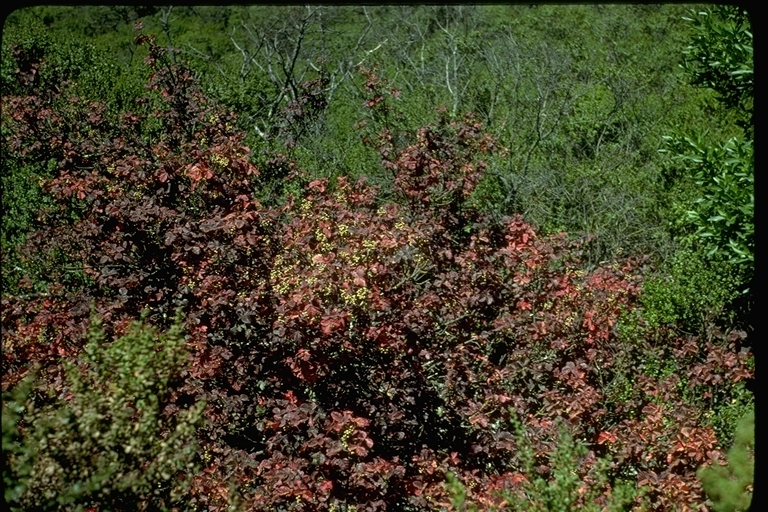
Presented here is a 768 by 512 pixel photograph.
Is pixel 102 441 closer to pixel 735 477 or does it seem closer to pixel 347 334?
pixel 347 334

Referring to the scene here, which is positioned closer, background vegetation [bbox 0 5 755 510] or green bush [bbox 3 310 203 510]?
green bush [bbox 3 310 203 510]

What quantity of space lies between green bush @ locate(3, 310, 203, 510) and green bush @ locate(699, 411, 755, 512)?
3.61m

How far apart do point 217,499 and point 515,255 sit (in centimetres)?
→ 335

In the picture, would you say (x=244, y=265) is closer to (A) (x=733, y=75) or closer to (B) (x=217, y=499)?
(B) (x=217, y=499)

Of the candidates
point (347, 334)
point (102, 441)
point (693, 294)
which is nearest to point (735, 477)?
point (347, 334)

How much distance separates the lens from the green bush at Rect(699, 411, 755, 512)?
5.21 metres

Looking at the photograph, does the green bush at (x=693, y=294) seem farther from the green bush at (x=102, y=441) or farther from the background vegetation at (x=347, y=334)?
the green bush at (x=102, y=441)

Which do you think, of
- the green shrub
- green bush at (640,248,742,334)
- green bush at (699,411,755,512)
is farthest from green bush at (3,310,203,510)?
green bush at (640,248,742,334)

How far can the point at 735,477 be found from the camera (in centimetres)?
539

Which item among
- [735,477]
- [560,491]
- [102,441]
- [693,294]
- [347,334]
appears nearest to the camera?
[102,441]

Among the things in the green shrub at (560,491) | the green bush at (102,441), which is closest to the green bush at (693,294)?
the green shrub at (560,491)

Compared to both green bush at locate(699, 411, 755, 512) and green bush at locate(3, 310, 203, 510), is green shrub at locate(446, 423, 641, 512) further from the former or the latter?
green bush at locate(3, 310, 203, 510)

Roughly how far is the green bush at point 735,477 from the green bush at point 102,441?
3612 mm

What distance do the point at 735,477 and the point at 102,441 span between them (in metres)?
4.22
